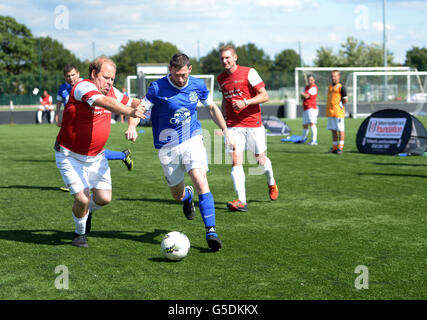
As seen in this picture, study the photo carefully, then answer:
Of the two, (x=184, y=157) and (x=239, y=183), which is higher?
(x=184, y=157)

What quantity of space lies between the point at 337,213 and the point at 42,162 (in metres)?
8.93

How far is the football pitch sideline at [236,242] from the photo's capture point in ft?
14.2

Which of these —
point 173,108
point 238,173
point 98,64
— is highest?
point 98,64

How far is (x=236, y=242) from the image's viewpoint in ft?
19.2

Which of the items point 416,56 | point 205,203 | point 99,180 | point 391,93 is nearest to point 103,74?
point 99,180

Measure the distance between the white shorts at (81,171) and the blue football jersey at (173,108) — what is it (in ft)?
2.35

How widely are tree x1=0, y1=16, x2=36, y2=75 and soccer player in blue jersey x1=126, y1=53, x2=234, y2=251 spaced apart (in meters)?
76.0

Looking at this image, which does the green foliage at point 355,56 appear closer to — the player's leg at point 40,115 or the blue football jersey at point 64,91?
the player's leg at point 40,115

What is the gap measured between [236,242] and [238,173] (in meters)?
1.98

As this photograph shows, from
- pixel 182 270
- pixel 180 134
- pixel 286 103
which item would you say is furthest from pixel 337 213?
pixel 286 103

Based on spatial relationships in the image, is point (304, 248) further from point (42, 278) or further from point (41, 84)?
point (41, 84)

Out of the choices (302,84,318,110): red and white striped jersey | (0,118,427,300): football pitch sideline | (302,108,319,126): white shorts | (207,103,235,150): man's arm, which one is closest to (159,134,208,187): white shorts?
(207,103,235,150): man's arm

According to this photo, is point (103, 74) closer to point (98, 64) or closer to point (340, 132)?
point (98, 64)

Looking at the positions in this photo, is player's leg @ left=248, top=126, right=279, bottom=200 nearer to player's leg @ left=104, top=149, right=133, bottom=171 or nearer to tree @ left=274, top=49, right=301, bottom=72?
player's leg @ left=104, top=149, right=133, bottom=171
